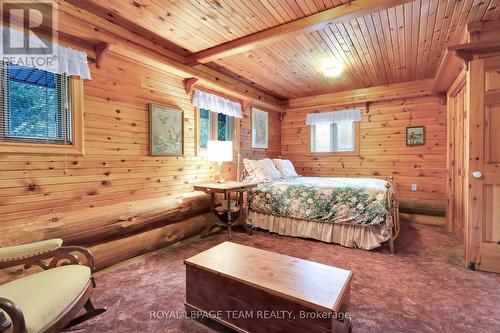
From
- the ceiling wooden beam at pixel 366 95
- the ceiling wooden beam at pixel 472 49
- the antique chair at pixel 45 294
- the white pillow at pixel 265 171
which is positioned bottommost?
the antique chair at pixel 45 294

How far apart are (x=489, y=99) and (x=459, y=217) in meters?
1.75

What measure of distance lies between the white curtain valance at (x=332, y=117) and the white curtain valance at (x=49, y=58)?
4.06 m

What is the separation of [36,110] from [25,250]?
4.03 feet

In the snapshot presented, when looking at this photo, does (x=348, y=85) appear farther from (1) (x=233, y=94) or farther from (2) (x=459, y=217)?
(2) (x=459, y=217)

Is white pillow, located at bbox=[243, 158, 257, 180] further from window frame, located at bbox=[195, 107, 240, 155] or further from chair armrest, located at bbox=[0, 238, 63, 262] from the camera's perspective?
chair armrest, located at bbox=[0, 238, 63, 262]

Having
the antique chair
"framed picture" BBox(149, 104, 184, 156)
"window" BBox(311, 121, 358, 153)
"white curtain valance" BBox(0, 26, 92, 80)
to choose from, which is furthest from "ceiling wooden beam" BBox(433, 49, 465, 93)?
the antique chair

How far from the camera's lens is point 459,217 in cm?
331

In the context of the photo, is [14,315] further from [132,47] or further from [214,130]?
[214,130]

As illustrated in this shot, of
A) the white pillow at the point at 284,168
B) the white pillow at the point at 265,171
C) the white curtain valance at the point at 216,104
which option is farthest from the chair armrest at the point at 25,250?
the white pillow at the point at 284,168

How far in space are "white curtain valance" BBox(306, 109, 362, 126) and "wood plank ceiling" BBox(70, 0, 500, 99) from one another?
1.00m

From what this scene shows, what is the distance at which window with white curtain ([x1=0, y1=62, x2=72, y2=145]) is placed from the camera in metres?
1.88

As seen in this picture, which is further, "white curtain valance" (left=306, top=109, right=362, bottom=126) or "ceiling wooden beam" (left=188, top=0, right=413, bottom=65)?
"white curtain valance" (left=306, top=109, right=362, bottom=126)

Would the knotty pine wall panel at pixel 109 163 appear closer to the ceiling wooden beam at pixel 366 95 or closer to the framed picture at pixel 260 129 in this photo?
the framed picture at pixel 260 129

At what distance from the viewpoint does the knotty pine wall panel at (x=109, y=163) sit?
1.93m
